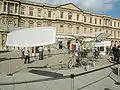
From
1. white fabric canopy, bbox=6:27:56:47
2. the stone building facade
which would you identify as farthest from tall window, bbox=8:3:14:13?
white fabric canopy, bbox=6:27:56:47

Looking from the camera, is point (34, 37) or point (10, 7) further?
point (10, 7)

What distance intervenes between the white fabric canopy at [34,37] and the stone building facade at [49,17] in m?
37.1

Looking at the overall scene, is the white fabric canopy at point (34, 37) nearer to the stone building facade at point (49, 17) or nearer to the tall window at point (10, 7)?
the stone building facade at point (49, 17)

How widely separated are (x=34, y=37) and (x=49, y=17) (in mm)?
51017

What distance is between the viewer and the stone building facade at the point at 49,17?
160 feet

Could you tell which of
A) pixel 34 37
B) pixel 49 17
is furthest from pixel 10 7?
pixel 34 37

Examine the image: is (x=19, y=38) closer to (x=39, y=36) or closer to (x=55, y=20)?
(x=39, y=36)

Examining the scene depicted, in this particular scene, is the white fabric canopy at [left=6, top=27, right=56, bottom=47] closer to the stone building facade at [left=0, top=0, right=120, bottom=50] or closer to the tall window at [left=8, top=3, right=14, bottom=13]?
the stone building facade at [left=0, top=0, right=120, bottom=50]

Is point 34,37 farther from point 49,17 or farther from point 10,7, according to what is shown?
point 49,17

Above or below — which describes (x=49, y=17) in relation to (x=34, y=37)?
above

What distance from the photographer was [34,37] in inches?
254

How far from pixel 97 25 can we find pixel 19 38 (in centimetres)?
6515

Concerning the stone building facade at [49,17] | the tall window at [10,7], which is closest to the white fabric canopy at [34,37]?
the stone building facade at [49,17]

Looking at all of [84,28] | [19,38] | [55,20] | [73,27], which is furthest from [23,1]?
[19,38]
